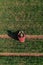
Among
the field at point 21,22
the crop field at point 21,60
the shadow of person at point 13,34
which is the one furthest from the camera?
the shadow of person at point 13,34

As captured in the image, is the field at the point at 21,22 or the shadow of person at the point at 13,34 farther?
the shadow of person at the point at 13,34

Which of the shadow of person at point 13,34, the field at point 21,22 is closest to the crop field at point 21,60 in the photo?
the field at point 21,22

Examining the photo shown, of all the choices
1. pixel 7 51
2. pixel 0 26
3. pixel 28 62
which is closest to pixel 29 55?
pixel 28 62

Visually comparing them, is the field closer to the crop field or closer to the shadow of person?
the crop field

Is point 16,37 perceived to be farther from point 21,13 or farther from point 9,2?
point 9,2

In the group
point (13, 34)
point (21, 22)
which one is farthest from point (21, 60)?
point (21, 22)

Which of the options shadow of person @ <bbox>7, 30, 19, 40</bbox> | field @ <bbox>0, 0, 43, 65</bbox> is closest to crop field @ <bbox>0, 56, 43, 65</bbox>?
field @ <bbox>0, 0, 43, 65</bbox>

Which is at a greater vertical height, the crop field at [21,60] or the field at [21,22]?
the field at [21,22]

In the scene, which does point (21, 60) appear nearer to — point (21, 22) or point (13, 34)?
point (13, 34)

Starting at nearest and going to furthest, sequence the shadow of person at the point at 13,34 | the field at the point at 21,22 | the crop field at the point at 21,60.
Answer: the crop field at the point at 21,60
the field at the point at 21,22
the shadow of person at the point at 13,34

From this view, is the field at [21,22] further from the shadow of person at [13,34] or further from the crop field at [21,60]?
the shadow of person at [13,34]
